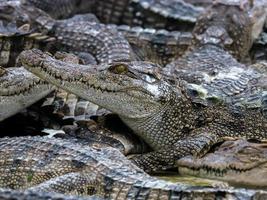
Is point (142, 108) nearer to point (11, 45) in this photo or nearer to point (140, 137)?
point (140, 137)

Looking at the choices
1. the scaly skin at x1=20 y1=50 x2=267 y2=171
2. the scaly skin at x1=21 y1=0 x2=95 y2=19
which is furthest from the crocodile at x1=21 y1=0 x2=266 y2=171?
the scaly skin at x1=21 y1=0 x2=95 y2=19

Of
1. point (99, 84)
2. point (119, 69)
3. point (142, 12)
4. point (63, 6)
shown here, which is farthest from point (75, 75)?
point (142, 12)

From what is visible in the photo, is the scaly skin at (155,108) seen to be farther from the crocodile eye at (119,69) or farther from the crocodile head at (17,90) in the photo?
the crocodile head at (17,90)

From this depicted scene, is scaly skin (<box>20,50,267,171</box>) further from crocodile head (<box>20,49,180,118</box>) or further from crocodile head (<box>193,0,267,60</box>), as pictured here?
crocodile head (<box>193,0,267,60</box>)

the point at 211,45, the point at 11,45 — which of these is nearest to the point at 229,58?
the point at 211,45

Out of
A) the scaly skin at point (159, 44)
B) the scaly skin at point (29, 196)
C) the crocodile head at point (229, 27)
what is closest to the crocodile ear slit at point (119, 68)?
the scaly skin at point (29, 196)
